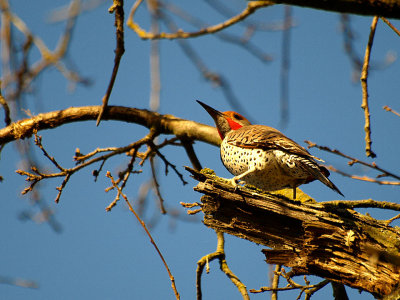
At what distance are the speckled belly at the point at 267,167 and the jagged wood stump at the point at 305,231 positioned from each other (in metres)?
0.71

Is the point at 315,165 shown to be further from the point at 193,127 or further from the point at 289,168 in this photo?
the point at 193,127

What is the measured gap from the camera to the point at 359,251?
3545mm

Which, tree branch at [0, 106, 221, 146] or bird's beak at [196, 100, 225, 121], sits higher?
bird's beak at [196, 100, 225, 121]

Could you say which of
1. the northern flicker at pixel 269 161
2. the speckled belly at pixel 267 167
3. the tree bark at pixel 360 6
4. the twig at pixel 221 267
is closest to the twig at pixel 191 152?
the northern flicker at pixel 269 161

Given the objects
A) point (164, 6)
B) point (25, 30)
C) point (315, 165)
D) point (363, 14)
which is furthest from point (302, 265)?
point (25, 30)

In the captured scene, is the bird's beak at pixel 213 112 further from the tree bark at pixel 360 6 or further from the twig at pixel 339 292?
the tree bark at pixel 360 6

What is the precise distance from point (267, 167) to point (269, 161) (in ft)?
0.22

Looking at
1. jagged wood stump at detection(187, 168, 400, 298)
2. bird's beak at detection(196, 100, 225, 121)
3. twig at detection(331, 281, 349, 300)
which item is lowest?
twig at detection(331, 281, 349, 300)

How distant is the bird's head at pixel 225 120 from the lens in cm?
630

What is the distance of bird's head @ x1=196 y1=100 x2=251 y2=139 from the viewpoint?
20.7 feet

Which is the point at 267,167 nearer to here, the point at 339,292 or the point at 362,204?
the point at 362,204

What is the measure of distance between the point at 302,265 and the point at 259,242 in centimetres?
41

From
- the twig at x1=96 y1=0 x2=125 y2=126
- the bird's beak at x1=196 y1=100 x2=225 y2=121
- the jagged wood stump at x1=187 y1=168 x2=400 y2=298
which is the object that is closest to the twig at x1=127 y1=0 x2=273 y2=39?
the twig at x1=96 y1=0 x2=125 y2=126

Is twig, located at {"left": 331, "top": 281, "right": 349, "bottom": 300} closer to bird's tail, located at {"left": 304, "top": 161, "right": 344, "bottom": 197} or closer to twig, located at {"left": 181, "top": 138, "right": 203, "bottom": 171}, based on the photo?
bird's tail, located at {"left": 304, "top": 161, "right": 344, "bottom": 197}
